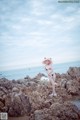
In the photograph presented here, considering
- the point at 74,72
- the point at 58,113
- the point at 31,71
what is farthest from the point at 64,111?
the point at 31,71

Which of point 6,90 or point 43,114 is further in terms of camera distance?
point 6,90

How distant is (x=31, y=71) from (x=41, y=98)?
0.29 meters

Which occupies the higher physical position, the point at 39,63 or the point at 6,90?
the point at 39,63

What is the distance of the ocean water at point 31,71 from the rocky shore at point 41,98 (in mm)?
36

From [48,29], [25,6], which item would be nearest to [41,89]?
[48,29]

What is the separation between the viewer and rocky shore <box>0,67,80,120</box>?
89.2 inches

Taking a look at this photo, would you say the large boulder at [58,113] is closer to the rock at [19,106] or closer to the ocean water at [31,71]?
the rock at [19,106]

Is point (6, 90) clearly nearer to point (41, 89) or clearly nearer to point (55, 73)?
point (41, 89)

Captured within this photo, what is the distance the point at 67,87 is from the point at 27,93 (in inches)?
15.8

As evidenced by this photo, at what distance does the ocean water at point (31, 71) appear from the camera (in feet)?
7.74

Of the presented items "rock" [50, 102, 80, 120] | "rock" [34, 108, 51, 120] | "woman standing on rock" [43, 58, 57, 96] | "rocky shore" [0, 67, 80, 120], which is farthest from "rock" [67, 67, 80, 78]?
"rock" [34, 108, 51, 120]

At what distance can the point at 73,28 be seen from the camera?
2.37 metres

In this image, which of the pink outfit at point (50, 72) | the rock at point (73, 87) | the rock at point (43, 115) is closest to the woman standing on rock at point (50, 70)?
the pink outfit at point (50, 72)

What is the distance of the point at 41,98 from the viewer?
2328 mm
